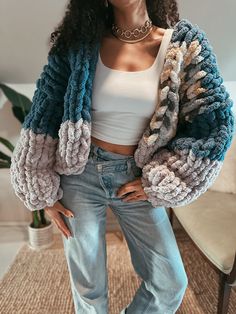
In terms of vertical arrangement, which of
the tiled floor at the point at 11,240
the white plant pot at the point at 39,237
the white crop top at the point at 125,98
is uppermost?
the white crop top at the point at 125,98

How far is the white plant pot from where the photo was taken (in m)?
1.93

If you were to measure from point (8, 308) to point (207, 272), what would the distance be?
990 millimetres

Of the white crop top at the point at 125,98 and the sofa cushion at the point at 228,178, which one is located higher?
the white crop top at the point at 125,98

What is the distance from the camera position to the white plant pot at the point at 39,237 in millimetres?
1932

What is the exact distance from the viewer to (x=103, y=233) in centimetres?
99

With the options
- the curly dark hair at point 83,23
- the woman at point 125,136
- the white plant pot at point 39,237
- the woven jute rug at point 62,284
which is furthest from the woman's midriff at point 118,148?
the white plant pot at point 39,237

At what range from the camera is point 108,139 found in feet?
2.96

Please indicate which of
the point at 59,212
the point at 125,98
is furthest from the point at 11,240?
the point at 125,98

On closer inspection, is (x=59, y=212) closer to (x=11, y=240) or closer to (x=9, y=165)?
(x=9, y=165)

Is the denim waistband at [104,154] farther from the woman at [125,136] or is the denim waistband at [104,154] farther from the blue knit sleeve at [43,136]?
the blue knit sleeve at [43,136]

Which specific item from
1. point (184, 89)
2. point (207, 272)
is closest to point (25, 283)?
point (207, 272)

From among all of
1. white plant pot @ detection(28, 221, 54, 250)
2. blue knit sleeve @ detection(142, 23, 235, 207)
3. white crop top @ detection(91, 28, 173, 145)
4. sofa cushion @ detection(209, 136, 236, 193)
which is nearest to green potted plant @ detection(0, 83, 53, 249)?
white plant pot @ detection(28, 221, 54, 250)

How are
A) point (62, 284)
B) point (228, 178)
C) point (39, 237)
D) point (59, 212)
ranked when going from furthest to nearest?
point (39, 237) → point (228, 178) → point (62, 284) → point (59, 212)

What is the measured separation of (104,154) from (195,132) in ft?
→ 0.81
